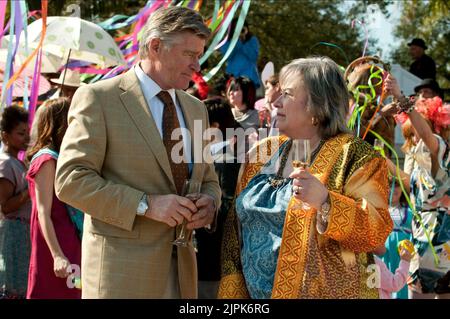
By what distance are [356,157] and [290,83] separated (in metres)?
0.44

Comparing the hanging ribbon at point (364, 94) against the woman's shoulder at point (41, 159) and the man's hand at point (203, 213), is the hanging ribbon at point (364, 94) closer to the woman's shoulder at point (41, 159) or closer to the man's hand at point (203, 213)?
the man's hand at point (203, 213)

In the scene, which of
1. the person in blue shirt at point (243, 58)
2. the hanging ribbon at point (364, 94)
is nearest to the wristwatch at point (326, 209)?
the hanging ribbon at point (364, 94)

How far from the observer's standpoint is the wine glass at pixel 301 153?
323 centimetres

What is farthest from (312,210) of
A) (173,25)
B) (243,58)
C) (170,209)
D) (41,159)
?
(243,58)

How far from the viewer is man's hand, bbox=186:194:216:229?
3406 mm

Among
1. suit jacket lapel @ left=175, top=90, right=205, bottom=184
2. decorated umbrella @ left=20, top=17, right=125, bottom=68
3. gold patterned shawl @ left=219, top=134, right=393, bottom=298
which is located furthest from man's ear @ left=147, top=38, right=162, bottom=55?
decorated umbrella @ left=20, top=17, right=125, bottom=68

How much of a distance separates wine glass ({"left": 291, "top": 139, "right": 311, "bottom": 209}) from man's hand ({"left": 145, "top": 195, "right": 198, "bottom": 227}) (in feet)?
1.56

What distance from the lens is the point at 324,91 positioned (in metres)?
3.41

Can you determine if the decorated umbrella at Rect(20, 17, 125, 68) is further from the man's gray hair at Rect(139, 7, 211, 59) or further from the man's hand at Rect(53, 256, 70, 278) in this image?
the man's gray hair at Rect(139, 7, 211, 59)

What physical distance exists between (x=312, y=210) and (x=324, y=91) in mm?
517

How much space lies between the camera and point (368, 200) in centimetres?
327

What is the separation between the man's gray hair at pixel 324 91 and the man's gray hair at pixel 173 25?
0.46m

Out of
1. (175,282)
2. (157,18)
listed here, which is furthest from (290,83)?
(175,282)
